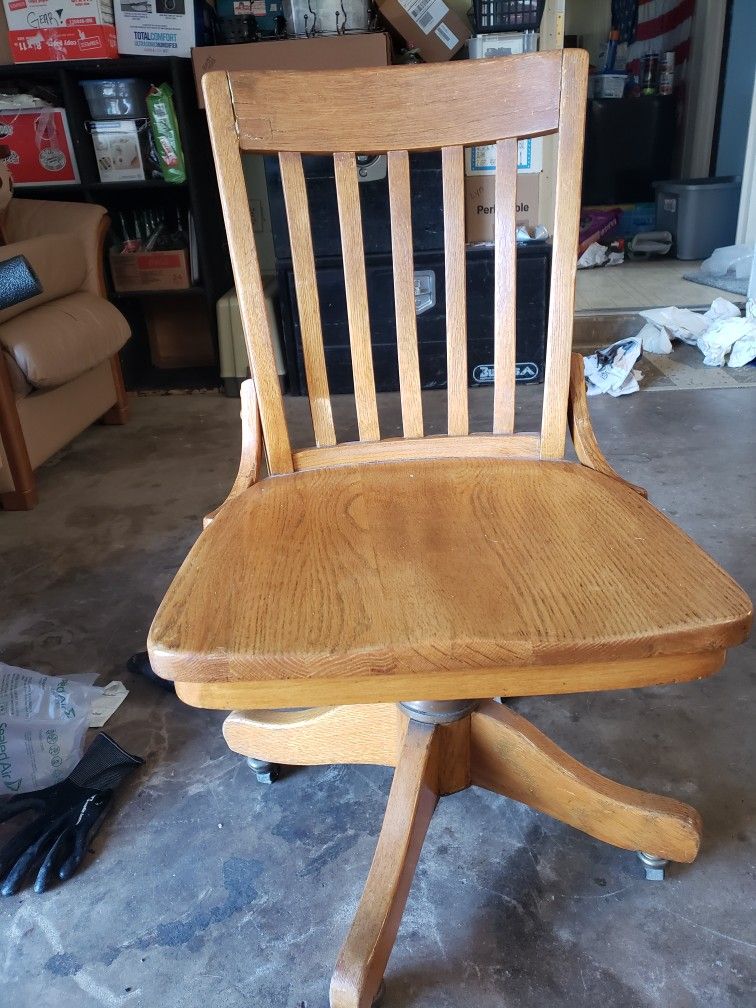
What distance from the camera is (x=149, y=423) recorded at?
2.70 metres

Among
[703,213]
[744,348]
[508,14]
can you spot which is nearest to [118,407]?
[508,14]

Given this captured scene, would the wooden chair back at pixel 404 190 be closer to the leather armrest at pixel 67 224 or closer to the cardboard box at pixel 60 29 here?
the leather armrest at pixel 67 224

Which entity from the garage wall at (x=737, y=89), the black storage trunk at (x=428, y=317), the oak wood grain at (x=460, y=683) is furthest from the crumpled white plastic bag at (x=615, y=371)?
the garage wall at (x=737, y=89)

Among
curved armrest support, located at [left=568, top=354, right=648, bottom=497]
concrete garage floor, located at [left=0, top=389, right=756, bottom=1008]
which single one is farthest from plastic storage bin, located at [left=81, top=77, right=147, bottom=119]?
curved armrest support, located at [left=568, top=354, right=648, bottom=497]

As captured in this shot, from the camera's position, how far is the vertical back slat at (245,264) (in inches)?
35.0

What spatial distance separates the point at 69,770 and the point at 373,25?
260 cm

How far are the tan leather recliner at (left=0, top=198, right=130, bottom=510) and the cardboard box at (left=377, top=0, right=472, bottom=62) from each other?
1226 mm

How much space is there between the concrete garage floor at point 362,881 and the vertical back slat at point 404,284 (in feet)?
1.84

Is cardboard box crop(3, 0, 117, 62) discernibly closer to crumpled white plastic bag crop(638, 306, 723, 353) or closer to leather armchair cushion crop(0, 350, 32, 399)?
leather armchair cushion crop(0, 350, 32, 399)

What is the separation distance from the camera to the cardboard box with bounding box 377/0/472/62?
2.58 metres

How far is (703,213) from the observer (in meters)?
4.14

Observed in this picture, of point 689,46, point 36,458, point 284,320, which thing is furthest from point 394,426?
point 689,46

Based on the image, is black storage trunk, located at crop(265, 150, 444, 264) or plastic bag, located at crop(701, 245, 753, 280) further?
plastic bag, located at crop(701, 245, 753, 280)

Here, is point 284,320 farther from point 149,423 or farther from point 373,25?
point 373,25
